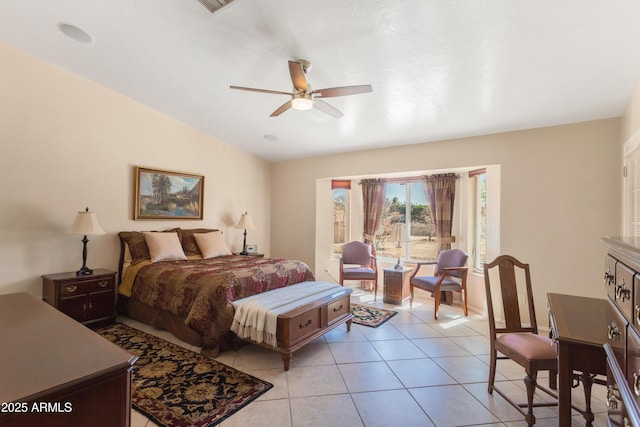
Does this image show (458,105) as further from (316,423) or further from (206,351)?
(206,351)

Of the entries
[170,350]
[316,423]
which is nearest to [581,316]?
[316,423]

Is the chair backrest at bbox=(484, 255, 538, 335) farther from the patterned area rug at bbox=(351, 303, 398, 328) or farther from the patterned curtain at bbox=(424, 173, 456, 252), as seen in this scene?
the patterned curtain at bbox=(424, 173, 456, 252)

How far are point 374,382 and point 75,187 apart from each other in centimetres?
400

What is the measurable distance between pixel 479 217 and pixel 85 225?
212 inches

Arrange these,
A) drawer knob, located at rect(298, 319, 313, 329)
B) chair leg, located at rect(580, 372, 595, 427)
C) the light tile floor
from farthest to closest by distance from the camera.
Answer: drawer knob, located at rect(298, 319, 313, 329), the light tile floor, chair leg, located at rect(580, 372, 595, 427)

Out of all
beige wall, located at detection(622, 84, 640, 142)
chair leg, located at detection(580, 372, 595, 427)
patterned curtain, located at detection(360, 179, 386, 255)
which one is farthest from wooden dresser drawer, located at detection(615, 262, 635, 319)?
patterned curtain, located at detection(360, 179, 386, 255)

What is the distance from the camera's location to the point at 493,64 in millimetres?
2436

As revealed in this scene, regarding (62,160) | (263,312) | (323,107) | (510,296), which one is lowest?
(263,312)

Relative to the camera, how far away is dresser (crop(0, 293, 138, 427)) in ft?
2.19

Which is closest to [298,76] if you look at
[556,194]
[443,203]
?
[556,194]

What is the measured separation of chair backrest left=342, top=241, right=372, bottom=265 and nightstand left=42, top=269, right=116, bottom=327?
135 inches

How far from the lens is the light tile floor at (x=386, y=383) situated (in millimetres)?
1889

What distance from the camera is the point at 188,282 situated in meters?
2.98

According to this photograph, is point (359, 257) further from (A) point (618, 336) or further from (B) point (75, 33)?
(B) point (75, 33)
